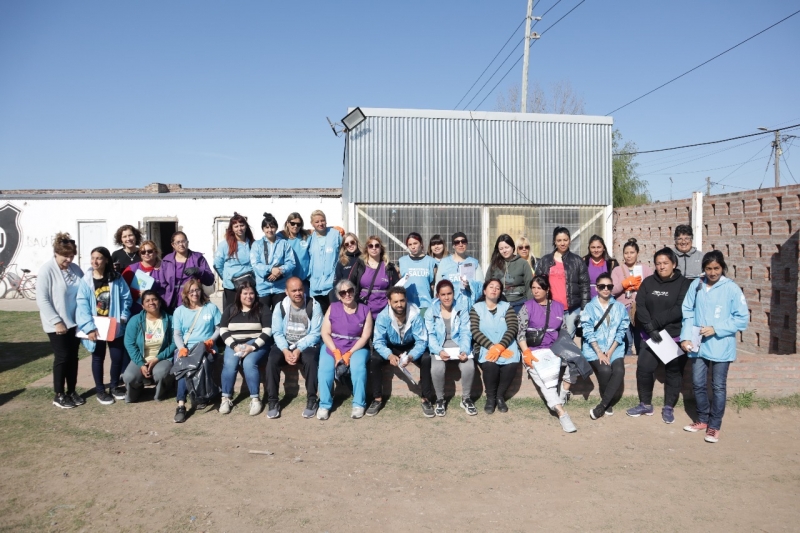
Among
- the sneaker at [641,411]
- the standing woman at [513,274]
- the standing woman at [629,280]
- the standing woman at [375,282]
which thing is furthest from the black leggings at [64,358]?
the standing woman at [629,280]

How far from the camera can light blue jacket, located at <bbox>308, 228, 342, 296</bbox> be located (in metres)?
6.41

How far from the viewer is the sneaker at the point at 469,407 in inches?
214

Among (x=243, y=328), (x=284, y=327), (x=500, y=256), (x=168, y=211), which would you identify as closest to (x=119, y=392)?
(x=243, y=328)

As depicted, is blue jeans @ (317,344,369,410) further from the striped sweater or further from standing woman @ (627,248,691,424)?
standing woman @ (627,248,691,424)

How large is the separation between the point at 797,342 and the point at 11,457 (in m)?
8.24

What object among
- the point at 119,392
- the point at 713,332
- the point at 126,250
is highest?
the point at 126,250

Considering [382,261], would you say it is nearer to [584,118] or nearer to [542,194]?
[542,194]

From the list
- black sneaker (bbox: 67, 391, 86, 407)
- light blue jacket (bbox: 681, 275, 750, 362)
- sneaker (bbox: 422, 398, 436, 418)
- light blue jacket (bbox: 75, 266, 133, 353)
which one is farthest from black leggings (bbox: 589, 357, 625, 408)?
black sneaker (bbox: 67, 391, 86, 407)

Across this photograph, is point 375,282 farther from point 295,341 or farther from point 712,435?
point 712,435

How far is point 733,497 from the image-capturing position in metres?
3.81

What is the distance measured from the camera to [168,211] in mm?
15742

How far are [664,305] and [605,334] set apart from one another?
0.63m

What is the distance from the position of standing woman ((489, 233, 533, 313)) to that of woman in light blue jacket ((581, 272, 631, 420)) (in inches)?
27.8

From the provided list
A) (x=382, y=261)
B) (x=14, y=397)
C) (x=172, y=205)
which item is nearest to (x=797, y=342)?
(x=382, y=261)
